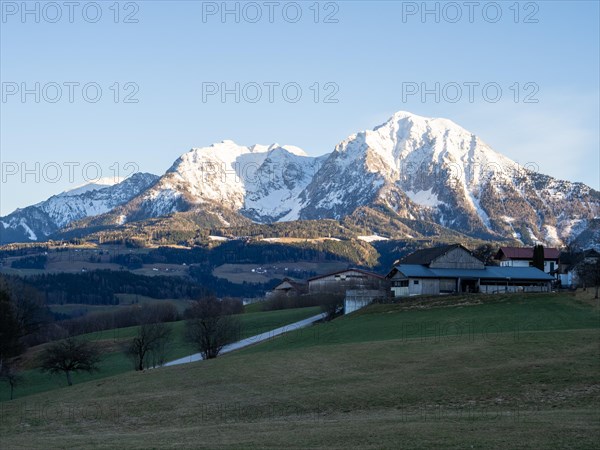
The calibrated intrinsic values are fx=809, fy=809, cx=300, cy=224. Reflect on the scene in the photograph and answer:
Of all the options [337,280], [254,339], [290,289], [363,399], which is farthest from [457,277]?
[290,289]

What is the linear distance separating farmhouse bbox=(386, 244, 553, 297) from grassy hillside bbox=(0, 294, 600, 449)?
3471 centimetres

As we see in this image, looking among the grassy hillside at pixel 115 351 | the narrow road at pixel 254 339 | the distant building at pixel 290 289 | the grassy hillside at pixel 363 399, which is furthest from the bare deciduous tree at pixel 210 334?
the distant building at pixel 290 289

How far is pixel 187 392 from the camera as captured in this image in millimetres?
53938

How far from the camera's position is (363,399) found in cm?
4766

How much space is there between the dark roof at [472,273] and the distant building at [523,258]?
25565 mm

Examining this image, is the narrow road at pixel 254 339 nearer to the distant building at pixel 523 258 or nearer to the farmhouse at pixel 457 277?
the farmhouse at pixel 457 277

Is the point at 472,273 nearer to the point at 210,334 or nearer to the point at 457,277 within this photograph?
the point at 457,277

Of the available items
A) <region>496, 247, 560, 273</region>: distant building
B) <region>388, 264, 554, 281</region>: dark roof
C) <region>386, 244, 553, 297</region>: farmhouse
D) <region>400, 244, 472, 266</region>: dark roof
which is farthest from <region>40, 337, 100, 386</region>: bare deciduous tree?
<region>496, 247, 560, 273</region>: distant building

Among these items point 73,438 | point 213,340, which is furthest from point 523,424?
point 213,340

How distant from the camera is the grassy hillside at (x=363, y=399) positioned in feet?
118

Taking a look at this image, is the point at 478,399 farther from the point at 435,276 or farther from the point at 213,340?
the point at 435,276

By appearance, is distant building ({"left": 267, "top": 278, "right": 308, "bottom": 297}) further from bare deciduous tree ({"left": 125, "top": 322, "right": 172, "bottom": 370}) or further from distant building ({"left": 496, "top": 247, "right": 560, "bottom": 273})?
bare deciduous tree ({"left": 125, "top": 322, "right": 172, "bottom": 370})

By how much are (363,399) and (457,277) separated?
68.5 metres

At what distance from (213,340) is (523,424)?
54343mm
